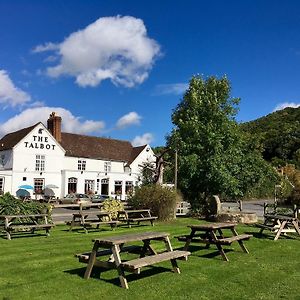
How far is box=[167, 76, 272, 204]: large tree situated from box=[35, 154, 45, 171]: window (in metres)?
24.0

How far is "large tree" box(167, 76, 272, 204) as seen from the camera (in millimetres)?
25859

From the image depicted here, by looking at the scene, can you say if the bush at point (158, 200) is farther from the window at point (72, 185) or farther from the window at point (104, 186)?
the window at point (104, 186)

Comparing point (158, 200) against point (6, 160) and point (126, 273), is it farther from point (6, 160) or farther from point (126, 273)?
point (6, 160)

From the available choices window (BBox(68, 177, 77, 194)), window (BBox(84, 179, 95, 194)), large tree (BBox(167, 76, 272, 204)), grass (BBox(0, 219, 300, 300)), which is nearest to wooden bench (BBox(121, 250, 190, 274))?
grass (BBox(0, 219, 300, 300))

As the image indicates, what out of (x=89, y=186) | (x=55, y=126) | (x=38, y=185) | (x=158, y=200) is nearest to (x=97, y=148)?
(x=89, y=186)

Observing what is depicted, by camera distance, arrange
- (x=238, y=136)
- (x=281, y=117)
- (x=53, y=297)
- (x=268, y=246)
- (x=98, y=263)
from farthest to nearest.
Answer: (x=281, y=117)
(x=238, y=136)
(x=268, y=246)
(x=98, y=263)
(x=53, y=297)

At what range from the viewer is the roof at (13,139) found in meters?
48.8

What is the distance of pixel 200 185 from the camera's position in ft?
86.8

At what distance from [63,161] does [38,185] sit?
178 inches

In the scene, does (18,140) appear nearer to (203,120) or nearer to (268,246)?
(203,120)

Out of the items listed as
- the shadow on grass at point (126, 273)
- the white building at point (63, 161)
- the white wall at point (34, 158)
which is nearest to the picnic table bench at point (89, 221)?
the shadow on grass at point (126, 273)

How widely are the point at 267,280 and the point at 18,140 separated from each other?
4453cm

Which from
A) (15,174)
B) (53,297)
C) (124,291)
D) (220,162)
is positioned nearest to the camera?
(53,297)

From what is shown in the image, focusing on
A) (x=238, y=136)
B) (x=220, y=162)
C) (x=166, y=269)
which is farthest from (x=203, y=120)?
(x=166, y=269)
